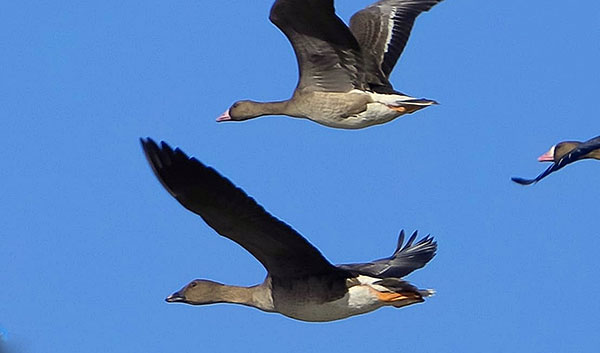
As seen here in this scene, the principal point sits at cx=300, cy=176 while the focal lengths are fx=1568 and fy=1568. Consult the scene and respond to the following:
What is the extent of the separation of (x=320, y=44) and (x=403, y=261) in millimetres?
2629

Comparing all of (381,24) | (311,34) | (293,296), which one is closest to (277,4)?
(311,34)

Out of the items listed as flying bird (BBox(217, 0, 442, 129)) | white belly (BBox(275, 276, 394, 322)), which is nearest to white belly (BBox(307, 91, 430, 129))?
flying bird (BBox(217, 0, 442, 129))

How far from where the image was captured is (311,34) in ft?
55.0

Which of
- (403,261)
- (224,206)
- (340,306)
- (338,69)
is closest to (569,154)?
(403,261)

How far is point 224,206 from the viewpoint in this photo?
40.0ft

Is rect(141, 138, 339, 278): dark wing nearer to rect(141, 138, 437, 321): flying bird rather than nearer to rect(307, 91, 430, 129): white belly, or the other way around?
rect(141, 138, 437, 321): flying bird

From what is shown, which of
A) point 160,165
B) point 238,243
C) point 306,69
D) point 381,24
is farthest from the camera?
point 381,24

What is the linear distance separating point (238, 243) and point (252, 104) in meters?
5.98

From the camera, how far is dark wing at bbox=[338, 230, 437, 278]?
1505 cm

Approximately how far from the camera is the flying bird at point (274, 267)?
1193cm

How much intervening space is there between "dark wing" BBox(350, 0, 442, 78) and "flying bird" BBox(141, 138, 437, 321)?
2.92 m

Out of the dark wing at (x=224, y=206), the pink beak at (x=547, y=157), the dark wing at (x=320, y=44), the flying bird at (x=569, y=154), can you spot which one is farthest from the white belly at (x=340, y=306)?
the pink beak at (x=547, y=157)

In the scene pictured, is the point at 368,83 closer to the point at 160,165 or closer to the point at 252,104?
the point at 252,104

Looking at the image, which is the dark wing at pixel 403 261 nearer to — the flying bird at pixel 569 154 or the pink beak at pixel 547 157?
the flying bird at pixel 569 154
